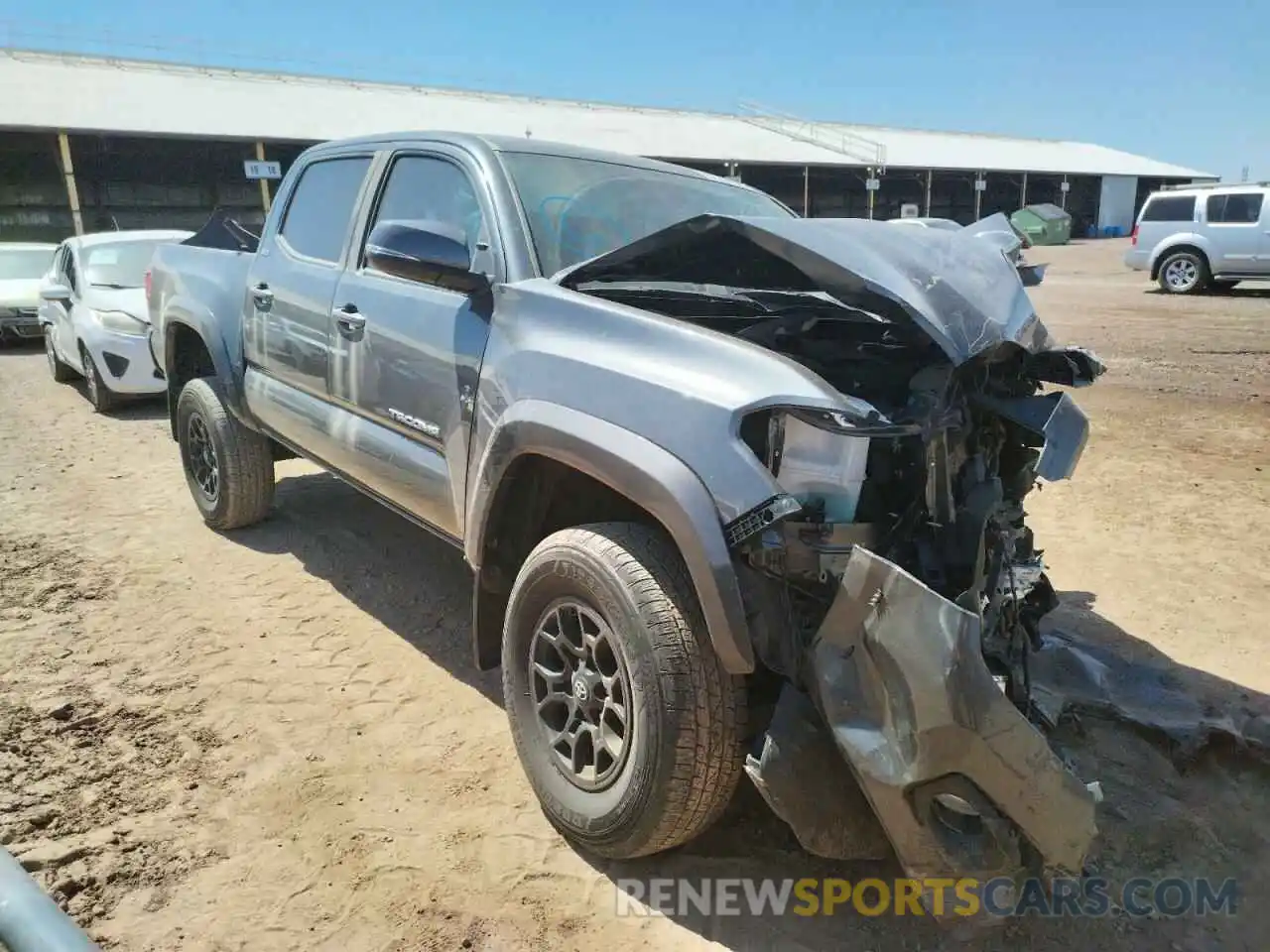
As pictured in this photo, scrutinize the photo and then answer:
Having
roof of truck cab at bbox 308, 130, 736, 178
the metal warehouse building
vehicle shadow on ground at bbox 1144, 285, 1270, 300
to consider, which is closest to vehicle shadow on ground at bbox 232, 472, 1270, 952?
roof of truck cab at bbox 308, 130, 736, 178

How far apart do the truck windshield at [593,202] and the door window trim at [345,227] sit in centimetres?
87

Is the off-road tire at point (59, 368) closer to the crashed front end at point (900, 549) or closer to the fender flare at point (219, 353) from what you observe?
the fender flare at point (219, 353)

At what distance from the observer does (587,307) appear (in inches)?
102

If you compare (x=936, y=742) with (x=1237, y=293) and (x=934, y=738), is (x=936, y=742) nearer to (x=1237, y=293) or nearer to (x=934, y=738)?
(x=934, y=738)

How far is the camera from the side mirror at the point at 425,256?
2816mm

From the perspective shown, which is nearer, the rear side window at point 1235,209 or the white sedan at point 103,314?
the white sedan at point 103,314

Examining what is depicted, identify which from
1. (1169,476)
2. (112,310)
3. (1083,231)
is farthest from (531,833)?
(1083,231)

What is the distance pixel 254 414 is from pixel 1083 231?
5300cm

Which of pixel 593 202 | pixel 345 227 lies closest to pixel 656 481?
pixel 593 202

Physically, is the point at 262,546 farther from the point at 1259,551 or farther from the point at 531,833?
the point at 1259,551

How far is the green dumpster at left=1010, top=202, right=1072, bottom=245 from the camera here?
3533 cm

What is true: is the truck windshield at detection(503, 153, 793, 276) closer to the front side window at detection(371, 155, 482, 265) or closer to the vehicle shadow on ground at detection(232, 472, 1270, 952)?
the front side window at detection(371, 155, 482, 265)

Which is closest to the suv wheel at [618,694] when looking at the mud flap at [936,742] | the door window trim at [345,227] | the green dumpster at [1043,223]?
the mud flap at [936,742]

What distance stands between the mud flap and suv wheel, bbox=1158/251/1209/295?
62.4 feet
